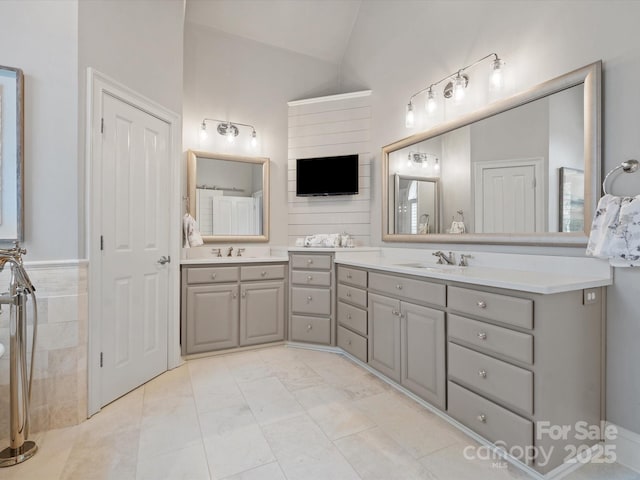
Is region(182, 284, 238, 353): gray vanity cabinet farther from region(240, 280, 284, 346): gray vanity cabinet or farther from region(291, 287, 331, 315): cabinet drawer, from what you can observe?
region(291, 287, 331, 315): cabinet drawer

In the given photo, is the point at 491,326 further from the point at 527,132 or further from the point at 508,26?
the point at 508,26

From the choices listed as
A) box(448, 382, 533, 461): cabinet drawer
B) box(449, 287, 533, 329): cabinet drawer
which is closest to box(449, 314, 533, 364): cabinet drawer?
box(449, 287, 533, 329): cabinet drawer

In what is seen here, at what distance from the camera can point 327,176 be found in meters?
3.64

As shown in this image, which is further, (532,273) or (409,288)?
(409,288)

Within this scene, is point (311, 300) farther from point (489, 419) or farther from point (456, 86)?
point (456, 86)

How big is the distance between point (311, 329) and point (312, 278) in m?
0.50

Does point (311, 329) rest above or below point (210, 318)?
below

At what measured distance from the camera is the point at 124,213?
7.45 feet

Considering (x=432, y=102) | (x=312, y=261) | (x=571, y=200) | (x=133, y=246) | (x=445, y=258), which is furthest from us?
(x=312, y=261)

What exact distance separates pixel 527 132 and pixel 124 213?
2.71 metres

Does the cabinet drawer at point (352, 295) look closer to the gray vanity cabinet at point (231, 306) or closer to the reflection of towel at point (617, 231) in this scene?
the gray vanity cabinet at point (231, 306)

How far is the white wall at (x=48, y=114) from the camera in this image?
5.95 ft

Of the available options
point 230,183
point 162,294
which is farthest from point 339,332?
point 230,183

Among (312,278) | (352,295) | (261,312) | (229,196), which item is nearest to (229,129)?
(229,196)
